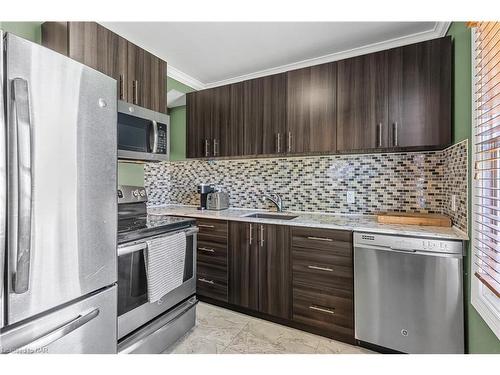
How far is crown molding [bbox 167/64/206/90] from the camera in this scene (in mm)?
2754

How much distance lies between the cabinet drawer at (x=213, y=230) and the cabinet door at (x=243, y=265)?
3.1 inches

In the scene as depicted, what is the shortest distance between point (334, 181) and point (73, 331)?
230 centimetres

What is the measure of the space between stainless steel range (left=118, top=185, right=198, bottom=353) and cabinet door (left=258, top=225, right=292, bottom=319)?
62 cm

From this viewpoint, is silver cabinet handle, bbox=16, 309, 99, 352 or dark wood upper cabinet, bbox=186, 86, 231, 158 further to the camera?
dark wood upper cabinet, bbox=186, 86, 231, 158

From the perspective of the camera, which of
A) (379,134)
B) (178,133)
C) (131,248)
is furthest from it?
(178,133)

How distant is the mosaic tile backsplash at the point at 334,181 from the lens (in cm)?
204

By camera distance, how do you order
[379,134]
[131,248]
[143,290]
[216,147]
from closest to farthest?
1. [131,248]
2. [143,290]
3. [379,134]
4. [216,147]

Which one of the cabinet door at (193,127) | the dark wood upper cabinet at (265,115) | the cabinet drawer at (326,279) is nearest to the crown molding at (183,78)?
the cabinet door at (193,127)

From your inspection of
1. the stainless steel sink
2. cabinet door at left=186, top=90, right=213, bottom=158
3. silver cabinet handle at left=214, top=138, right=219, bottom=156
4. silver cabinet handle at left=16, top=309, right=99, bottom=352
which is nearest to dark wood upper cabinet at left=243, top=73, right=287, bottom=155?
silver cabinet handle at left=214, top=138, right=219, bottom=156

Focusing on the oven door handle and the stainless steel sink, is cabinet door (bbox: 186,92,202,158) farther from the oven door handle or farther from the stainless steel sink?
the oven door handle

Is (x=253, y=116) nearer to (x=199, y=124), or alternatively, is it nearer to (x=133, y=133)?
(x=199, y=124)

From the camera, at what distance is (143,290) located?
154cm

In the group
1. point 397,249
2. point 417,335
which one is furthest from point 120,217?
point 417,335

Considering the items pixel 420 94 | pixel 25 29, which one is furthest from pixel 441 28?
pixel 25 29
